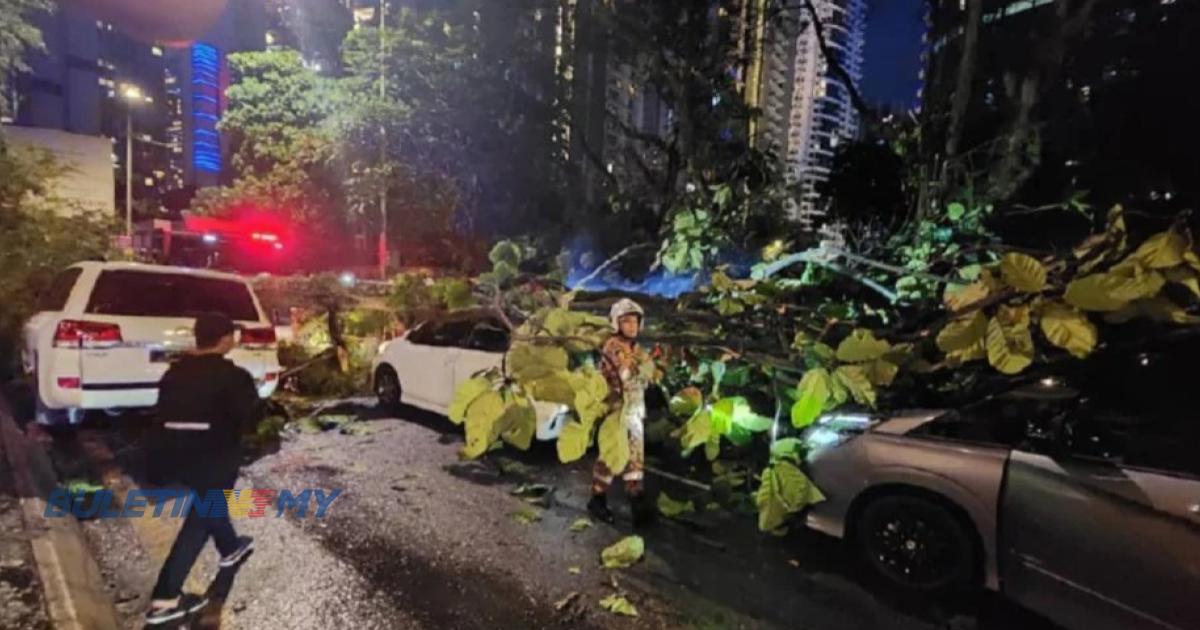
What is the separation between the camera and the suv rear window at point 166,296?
19.7 ft

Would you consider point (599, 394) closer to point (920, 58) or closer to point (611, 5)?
point (920, 58)

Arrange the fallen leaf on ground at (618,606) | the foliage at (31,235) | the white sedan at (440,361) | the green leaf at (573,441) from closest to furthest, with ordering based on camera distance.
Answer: the fallen leaf on ground at (618,606) → the green leaf at (573,441) → the white sedan at (440,361) → the foliage at (31,235)

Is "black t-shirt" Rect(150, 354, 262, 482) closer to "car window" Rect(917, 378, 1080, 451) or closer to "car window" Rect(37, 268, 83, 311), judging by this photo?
"car window" Rect(37, 268, 83, 311)

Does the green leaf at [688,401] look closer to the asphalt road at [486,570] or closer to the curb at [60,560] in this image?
the asphalt road at [486,570]

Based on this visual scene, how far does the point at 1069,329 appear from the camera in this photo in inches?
117

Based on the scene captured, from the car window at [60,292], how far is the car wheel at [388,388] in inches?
129

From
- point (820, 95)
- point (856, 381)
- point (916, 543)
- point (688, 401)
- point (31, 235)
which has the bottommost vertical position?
point (916, 543)

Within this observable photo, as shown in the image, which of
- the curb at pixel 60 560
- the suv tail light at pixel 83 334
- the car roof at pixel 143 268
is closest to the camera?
the curb at pixel 60 560

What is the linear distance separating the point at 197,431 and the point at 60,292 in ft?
14.6

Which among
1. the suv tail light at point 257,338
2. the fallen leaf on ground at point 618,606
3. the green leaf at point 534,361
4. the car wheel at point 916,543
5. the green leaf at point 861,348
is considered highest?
the green leaf at point 861,348

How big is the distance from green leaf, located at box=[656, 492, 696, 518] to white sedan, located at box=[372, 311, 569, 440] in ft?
5.37

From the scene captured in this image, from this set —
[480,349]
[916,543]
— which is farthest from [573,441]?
[480,349]

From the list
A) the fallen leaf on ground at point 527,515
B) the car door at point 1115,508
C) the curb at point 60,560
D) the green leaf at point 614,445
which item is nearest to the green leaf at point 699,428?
the green leaf at point 614,445

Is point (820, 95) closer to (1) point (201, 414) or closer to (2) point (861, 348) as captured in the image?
(2) point (861, 348)
